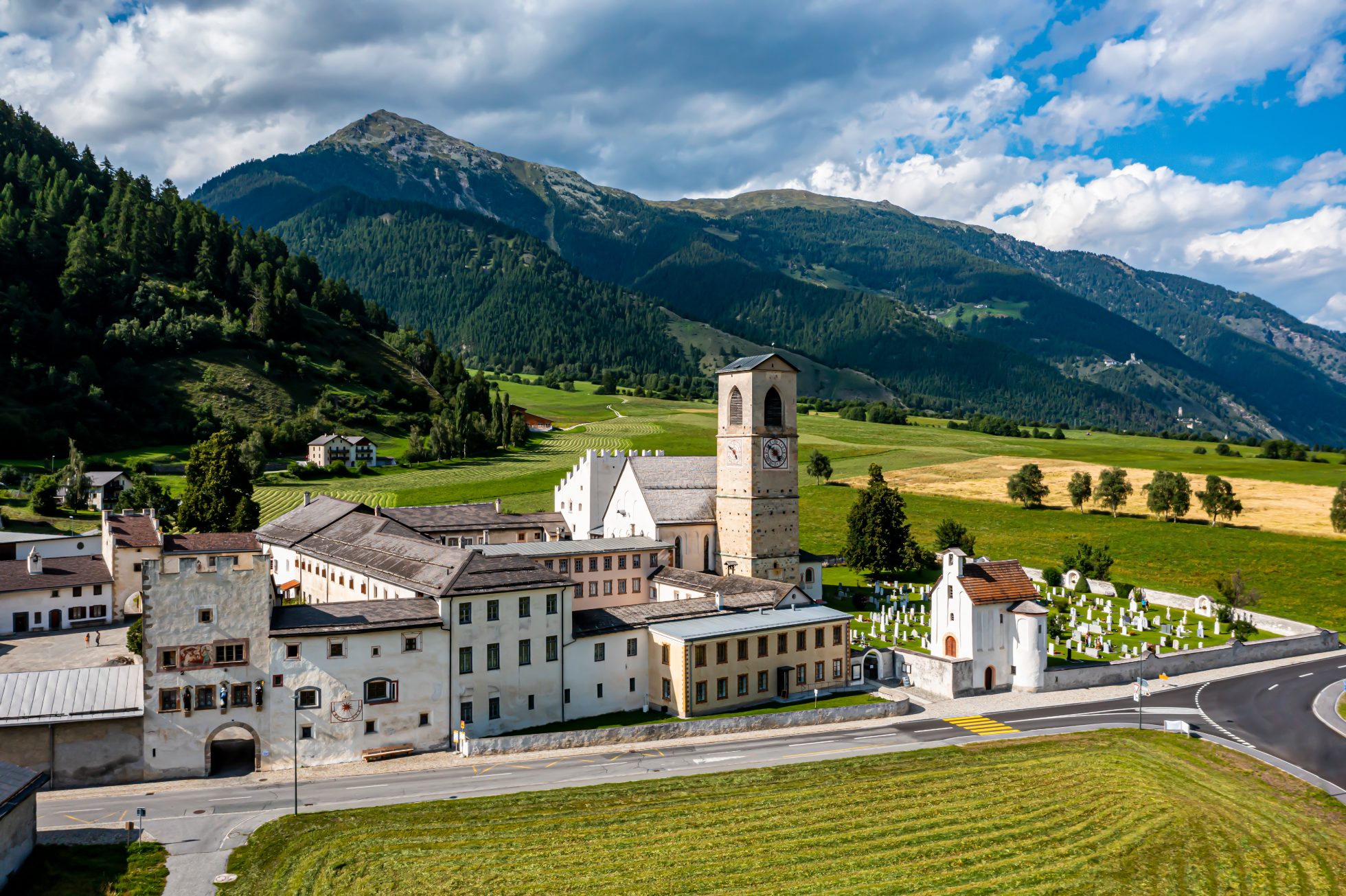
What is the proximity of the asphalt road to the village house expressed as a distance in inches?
4136

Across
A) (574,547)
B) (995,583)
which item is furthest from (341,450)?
(995,583)

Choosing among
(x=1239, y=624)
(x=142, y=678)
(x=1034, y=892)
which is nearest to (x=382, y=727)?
(x=142, y=678)

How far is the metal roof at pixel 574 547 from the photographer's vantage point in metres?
72.2

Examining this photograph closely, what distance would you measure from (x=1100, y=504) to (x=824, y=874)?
401 feet

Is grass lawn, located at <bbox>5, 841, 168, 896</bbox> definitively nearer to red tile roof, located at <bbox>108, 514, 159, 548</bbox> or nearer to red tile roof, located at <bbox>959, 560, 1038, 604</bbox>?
red tile roof, located at <bbox>108, 514, 159, 548</bbox>

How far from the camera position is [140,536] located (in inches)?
3066

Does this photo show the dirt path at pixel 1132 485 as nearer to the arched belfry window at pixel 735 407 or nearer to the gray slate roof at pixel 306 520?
the arched belfry window at pixel 735 407

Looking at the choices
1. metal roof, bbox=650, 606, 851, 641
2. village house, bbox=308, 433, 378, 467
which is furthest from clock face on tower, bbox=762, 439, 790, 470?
village house, bbox=308, 433, 378, 467

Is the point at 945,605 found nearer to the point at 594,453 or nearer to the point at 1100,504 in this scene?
the point at 594,453

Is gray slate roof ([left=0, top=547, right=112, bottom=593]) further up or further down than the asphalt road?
further up

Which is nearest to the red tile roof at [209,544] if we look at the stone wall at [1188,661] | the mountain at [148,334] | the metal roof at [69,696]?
the metal roof at [69,696]

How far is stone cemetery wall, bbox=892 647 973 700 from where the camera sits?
2410 inches

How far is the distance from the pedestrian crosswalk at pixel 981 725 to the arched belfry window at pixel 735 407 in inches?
1273

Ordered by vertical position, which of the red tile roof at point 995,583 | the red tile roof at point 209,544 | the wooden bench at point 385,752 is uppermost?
the red tile roof at point 209,544
